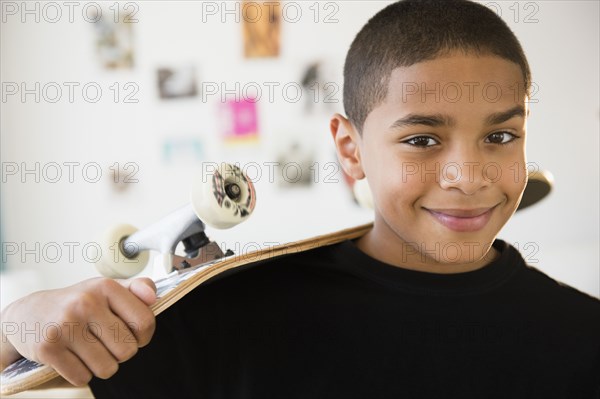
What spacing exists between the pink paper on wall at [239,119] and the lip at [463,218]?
158 cm

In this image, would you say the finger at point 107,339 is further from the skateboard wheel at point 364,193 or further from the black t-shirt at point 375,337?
the skateboard wheel at point 364,193

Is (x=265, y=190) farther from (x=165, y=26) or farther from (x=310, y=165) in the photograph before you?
(x=165, y=26)

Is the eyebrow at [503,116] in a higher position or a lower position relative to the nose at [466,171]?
higher

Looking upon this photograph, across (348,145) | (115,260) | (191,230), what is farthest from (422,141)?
(115,260)

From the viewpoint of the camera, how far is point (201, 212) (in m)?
0.72

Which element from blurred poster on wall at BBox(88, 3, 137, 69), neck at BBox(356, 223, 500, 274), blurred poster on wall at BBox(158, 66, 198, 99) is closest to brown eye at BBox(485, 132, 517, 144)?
neck at BBox(356, 223, 500, 274)

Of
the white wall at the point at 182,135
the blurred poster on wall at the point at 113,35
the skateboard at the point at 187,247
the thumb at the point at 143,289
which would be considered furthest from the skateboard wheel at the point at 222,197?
the blurred poster on wall at the point at 113,35

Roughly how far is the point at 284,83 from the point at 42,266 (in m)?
1.07

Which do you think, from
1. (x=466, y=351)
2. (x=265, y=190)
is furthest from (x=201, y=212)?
(x=265, y=190)

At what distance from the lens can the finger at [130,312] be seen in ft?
2.02

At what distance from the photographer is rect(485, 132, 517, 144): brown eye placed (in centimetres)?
79

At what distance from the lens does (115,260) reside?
2.81ft

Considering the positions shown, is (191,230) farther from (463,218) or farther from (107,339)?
(463,218)

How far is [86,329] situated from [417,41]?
1.65 feet
